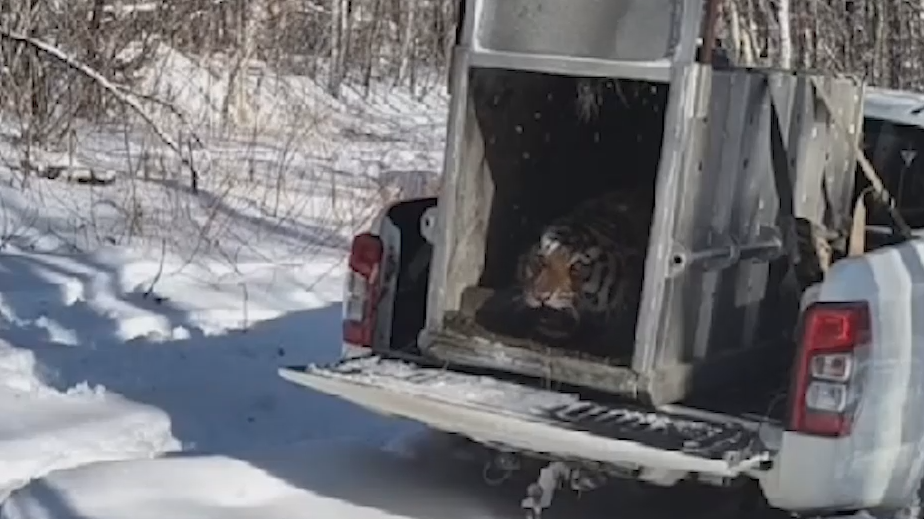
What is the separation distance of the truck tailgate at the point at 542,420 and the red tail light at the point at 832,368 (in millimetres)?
194

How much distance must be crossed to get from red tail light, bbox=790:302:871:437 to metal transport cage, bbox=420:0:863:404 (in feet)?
1.72

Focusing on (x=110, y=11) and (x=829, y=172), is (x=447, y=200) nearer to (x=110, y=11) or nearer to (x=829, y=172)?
(x=829, y=172)

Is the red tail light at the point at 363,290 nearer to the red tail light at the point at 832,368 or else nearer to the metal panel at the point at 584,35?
the metal panel at the point at 584,35

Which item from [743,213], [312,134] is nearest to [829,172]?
[743,213]

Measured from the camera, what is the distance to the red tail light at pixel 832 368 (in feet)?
14.9

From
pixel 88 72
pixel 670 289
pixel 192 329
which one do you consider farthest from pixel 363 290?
pixel 88 72

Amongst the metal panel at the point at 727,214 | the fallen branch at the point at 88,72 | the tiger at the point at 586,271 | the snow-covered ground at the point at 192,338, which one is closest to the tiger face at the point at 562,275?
the tiger at the point at 586,271

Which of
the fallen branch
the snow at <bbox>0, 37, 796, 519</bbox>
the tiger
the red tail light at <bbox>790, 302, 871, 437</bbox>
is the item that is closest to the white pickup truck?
the red tail light at <bbox>790, 302, 871, 437</bbox>

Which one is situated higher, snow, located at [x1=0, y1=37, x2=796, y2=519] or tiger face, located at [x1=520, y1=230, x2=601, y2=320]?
tiger face, located at [x1=520, y1=230, x2=601, y2=320]

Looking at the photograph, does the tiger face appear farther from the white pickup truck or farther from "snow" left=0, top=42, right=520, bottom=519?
"snow" left=0, top=42, right=520, bottom=519

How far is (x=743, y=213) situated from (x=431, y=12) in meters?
18.6

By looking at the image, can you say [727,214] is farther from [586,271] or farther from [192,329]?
[192,329]

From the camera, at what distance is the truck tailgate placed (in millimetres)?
4613

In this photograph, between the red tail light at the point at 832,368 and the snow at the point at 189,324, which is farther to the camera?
the snow at the point at 189,324
